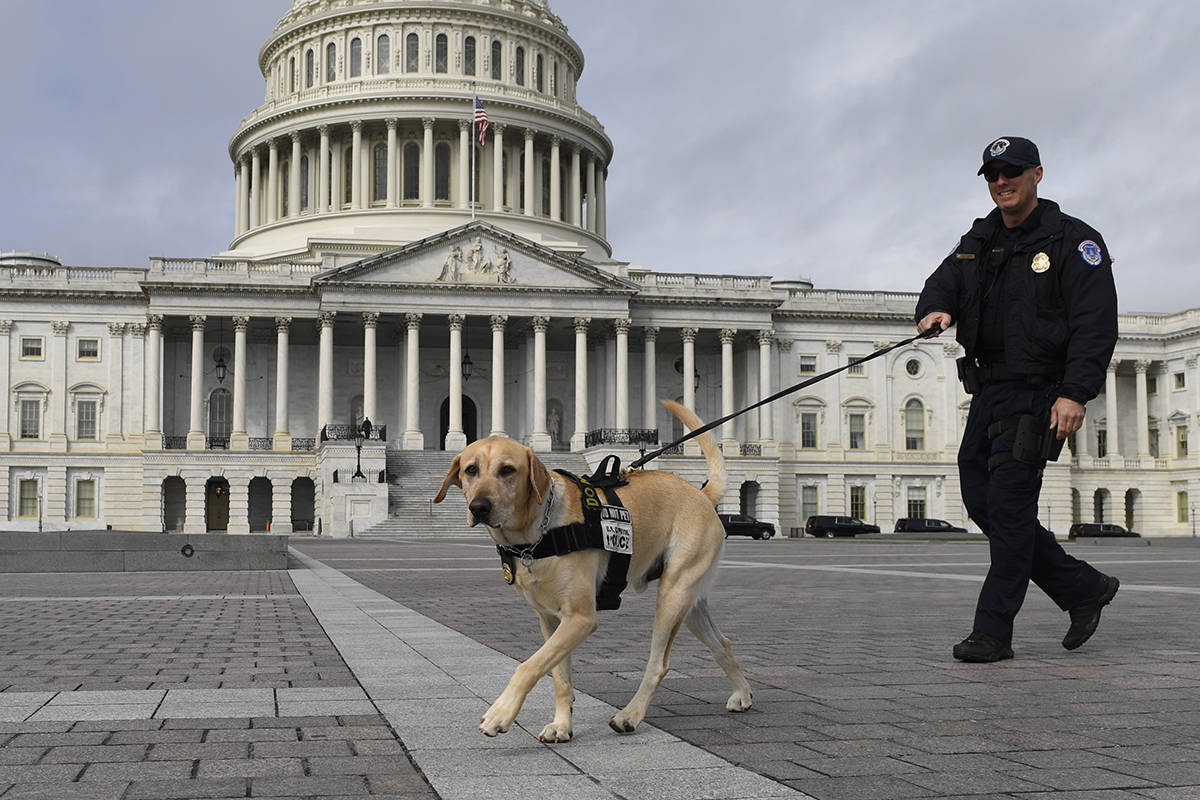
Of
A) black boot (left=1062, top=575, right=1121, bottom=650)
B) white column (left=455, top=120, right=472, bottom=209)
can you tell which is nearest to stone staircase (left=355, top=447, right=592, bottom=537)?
white column (left=455, top=120, right=472, bottom=209)

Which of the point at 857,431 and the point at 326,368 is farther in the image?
the point at 857,431

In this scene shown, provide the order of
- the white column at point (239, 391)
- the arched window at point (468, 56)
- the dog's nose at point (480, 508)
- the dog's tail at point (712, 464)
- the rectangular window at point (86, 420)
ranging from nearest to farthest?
the dog's nose at point (480, 508), the dog's tail at point (712, 464), the white column at point (239, 391), the rectangular window at point (86, 420), the arched window at point (468, 56)

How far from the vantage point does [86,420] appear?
70.0m

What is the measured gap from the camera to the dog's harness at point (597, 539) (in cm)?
581

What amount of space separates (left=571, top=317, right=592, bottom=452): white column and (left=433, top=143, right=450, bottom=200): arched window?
63.4 feet

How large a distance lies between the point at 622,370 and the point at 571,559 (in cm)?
6391

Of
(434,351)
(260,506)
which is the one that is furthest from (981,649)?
(434,351)

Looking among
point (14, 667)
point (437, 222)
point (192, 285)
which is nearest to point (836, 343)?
point (437, 222)

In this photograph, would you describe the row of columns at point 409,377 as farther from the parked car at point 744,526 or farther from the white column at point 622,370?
the parked car at point 744,526

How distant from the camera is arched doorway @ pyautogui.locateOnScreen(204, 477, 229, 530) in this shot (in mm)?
69375

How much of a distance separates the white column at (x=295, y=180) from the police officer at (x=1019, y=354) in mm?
79650

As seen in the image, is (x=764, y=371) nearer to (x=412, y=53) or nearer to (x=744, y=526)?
(x=744, y=526)

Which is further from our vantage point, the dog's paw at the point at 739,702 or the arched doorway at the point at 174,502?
the arched doorway at the point at 174,502

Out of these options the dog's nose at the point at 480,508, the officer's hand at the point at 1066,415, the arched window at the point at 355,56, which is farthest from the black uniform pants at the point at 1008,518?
the arched window at the point at 355,56
